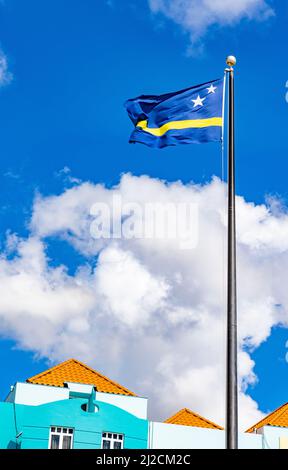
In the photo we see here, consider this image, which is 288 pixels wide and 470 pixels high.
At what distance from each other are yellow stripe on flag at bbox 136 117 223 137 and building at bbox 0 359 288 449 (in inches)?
619

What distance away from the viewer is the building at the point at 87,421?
29109 mm

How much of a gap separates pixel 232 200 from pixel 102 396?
62.4ft

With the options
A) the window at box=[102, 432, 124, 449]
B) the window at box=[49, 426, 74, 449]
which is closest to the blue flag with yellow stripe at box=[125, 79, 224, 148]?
the window at box=[49, 426, 74, 449]

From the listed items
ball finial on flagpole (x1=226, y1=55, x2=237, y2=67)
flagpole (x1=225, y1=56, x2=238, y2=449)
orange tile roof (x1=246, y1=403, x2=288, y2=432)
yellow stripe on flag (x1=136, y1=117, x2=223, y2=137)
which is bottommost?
flagpole (x1=225, y1=56, x2=238, y2=449)

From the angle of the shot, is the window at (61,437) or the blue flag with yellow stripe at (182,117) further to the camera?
the window at (61,437)

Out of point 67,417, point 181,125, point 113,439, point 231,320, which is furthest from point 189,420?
point 231,320

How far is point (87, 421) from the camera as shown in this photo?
2986cm

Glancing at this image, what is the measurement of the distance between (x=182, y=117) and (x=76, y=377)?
1843 cm

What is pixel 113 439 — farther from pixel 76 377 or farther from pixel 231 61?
pixel 231 61

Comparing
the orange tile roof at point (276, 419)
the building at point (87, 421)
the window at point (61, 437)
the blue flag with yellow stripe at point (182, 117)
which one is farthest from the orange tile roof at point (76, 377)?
the blue flag with yellow stripe at point (182, 117)

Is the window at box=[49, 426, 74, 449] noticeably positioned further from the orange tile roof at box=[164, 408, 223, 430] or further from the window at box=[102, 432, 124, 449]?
the orange tile roof at box=[164, 408, 223, 430]

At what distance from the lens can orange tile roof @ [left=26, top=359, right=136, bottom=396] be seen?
104 feet

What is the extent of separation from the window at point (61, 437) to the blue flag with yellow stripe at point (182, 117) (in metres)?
16.0

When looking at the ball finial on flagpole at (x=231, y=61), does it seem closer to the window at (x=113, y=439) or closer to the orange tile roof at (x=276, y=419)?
the window at (x=113, y=439)
